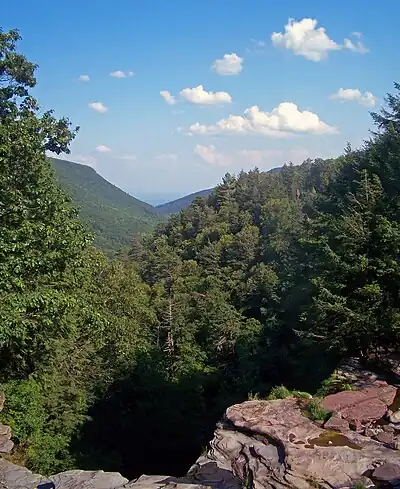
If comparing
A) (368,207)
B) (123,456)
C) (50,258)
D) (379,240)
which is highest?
(368,207)

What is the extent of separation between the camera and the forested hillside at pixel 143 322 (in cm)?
1333

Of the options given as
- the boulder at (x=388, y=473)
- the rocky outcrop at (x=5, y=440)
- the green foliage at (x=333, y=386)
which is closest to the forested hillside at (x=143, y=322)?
the green foliage at (x=333, y=386)

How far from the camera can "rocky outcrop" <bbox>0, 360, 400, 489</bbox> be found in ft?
27.8

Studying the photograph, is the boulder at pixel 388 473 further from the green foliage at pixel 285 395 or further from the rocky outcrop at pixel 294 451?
the green foliage at pixel 285 395

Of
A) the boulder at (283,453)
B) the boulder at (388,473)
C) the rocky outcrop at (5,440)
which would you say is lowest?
the rocky outcrop at (5,440)

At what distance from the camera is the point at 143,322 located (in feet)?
108

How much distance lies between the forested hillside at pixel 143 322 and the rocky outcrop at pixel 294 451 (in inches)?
135

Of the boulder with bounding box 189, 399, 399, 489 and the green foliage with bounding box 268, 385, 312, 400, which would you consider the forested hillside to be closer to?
the green foliage with bounding box 268, 385, 312, 400

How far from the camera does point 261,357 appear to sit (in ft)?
89.5

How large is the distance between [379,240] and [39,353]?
13.0 metres

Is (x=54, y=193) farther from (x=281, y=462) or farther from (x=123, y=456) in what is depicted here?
(x=123, y=456)

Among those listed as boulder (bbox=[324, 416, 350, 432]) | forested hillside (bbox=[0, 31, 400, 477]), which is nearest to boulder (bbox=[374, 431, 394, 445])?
boulder (bbox=[324, 416, 350, 432])

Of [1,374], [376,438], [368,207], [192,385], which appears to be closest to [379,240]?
[368,207]

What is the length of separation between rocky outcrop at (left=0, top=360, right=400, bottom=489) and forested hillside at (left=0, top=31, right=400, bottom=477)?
11.3 feet
